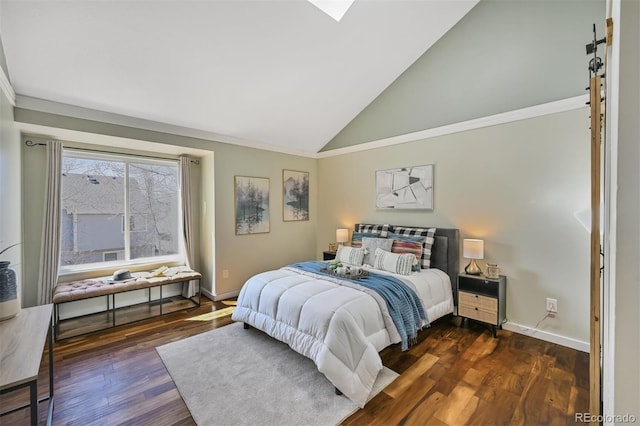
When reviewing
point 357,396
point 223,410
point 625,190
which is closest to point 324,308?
point 357,396

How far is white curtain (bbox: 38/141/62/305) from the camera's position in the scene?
3.12m

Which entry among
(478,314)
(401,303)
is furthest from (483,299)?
(401,303)

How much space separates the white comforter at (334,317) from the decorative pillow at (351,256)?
2.45ft

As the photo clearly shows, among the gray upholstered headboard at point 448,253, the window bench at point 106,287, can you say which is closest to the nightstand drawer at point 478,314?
the gray upholstered headboard at point 448,253

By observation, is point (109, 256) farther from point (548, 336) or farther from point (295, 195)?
point (548, 336)

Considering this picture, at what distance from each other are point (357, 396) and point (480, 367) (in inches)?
48.3

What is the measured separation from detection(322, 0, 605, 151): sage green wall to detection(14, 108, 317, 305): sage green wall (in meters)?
2.24

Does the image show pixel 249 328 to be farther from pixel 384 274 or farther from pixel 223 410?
pixel 384 274

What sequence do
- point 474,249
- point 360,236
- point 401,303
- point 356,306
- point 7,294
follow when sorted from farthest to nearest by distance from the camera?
1. point 360,236
2. point 474,249
3. point 401,303
4. point 356,306
5. point 7,294


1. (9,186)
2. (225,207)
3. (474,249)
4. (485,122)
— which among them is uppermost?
(485,122)

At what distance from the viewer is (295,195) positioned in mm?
5086

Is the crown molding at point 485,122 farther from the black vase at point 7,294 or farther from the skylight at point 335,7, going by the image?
the black vase at point 7,294

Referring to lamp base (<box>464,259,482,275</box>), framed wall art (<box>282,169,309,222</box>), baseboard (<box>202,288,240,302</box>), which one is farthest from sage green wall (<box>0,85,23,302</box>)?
lamp base (<box>464,259,482,275</box>)

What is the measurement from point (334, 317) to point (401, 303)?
0.77m
